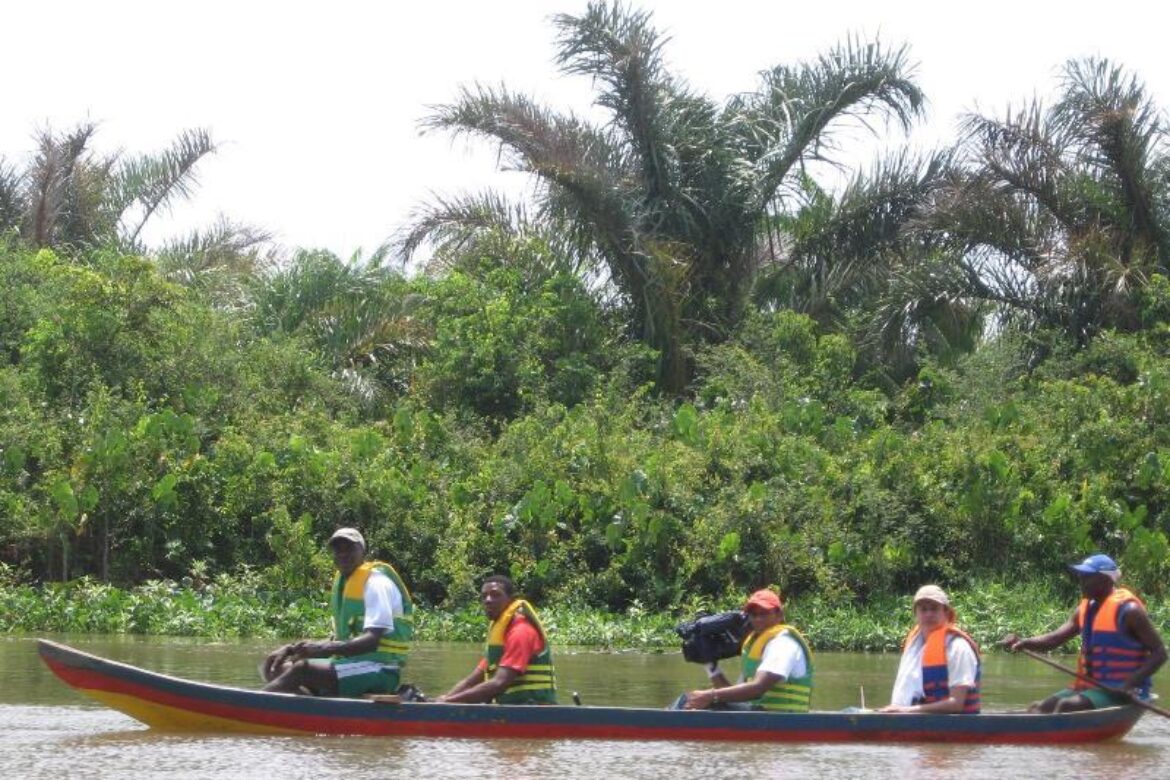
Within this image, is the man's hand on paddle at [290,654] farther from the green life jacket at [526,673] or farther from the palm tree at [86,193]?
the palm tree at [86,193]

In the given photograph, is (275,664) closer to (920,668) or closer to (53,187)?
(920,668)

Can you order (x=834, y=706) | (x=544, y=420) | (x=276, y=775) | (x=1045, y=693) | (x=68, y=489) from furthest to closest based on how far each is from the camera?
(x=544, y=420)
(x=68, y=489)
(x=1045, y=693)
(x=834, y=706)
(x=276, y=775)

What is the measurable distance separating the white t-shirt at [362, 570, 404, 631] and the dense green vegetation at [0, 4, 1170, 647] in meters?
8.13

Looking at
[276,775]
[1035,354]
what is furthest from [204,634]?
[1035,354]

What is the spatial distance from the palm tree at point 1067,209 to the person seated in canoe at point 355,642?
1561 centimetres

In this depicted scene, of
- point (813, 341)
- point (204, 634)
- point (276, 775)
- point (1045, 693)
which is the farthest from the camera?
point (813, 341)

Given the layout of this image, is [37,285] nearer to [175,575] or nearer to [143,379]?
[143,379]

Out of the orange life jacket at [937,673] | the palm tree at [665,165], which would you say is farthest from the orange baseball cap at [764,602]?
the palm tree at [665,165]

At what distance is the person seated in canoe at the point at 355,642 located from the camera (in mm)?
10773

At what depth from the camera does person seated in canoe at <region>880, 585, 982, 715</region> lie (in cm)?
1059

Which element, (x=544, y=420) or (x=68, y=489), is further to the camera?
(x=544, y=420)

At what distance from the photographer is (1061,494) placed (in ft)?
68.6

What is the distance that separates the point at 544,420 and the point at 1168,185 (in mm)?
9499

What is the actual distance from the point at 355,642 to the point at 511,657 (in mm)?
952
